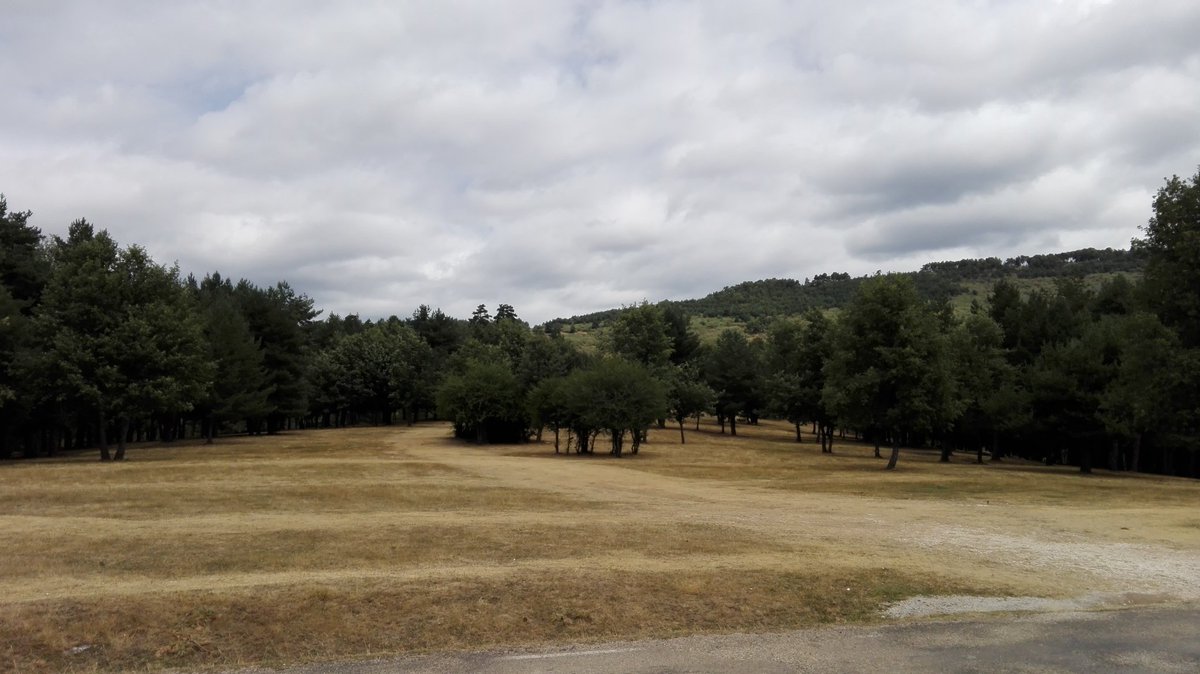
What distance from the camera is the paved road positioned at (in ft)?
25.7

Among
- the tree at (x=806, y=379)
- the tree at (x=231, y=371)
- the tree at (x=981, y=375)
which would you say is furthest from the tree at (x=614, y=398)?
the tree at (x=231, y=371)

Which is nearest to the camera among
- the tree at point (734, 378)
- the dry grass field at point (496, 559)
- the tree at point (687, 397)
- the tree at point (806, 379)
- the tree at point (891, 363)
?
the dry grass field at point (496, 559)

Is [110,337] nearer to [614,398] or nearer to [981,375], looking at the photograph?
[614,398]

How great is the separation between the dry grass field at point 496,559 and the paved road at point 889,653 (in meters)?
0.53

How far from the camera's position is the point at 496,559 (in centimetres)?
1334

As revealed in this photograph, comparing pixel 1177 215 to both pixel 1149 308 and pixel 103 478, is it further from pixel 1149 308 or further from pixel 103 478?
pixel 103 478

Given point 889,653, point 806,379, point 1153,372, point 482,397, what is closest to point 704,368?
point 806,379

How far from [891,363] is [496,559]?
33.4m

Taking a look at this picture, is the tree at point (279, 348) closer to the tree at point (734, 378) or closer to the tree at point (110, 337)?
the tree at point (110, 337)

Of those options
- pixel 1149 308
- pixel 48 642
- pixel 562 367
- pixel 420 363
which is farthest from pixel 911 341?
pixel 420 363

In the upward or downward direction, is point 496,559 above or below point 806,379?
below

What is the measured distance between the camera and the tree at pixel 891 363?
135 feet

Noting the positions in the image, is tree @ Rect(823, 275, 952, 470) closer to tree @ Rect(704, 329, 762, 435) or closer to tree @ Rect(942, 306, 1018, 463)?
tree @ Rect(942, 306, 1018, 463)

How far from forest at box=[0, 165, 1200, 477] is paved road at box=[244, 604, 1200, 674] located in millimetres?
30872
